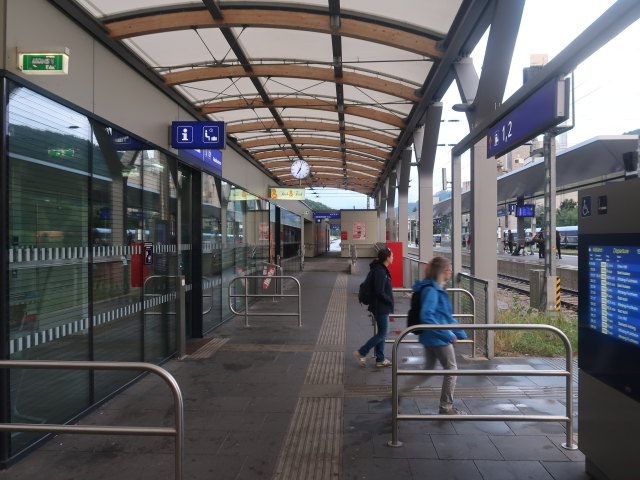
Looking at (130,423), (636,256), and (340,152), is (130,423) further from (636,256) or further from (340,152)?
(340,152)

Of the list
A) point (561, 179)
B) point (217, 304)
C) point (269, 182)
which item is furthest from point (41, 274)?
point (561, 179)

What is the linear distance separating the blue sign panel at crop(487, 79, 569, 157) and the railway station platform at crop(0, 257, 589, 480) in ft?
7.95

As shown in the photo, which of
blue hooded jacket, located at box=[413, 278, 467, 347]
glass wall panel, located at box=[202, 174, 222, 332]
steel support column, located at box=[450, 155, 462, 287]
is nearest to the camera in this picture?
blue hooded jacket, located at box=[413, 278, 467, 347]

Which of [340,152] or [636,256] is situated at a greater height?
[340,152]

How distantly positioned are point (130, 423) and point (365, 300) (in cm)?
281

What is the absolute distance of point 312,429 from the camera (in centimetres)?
387

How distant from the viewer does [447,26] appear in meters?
6.02

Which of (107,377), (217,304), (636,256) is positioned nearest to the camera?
(636,256)

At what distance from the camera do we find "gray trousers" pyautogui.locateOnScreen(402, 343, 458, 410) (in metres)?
4.02

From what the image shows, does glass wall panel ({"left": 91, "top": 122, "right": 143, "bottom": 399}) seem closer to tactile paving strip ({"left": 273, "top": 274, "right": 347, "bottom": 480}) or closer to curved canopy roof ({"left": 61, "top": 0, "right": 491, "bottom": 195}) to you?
curved canopy roof ({"left": 61, "top": 0, "right": 491, "bottom": 195})

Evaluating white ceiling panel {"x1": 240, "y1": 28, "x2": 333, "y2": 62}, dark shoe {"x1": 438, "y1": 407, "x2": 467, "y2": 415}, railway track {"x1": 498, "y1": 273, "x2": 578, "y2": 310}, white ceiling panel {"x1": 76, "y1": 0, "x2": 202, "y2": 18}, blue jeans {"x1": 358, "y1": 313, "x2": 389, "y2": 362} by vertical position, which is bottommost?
railway track {"x1": 498, "y1": 273, "x2": 578, "y2": 310}

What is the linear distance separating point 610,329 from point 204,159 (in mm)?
6244

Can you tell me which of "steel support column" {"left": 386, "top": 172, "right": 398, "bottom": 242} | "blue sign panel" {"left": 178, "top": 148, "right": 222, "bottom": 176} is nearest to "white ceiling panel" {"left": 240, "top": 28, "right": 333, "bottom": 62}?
"blue sign panel" {"left": 178, "top": 148, "right": 222, "bottom": 176}

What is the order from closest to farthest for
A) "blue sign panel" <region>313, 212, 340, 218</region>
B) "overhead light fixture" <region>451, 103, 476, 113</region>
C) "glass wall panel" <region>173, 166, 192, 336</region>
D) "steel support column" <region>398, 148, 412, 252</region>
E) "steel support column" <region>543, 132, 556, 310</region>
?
"overhead light fixture" <region>451, 103, 476, 113</region>
"glass wall panel" <region>173, 166, 192, 336</region>
"steel support column" <region>543, 132, 556, 310</region>
"steel support column" <region>398, 148, 412, 252</region>
"blue sign panel" <region>313, 212, 340, 218</region>
